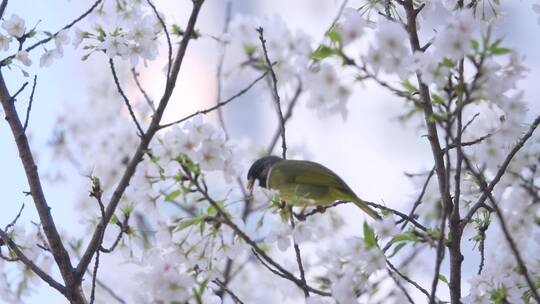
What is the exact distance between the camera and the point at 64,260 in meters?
1.40

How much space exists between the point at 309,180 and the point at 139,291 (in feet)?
1.75

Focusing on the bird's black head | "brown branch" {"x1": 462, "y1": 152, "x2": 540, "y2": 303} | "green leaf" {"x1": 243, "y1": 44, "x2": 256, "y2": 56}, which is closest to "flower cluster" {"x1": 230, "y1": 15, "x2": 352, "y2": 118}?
"green leaf" {"x1": 243, "y1": 44, "x2": 256, "y2": 56}

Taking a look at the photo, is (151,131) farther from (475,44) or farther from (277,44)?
(277,44)

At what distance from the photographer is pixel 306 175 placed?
1.55m

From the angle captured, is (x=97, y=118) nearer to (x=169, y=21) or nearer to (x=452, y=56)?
(x=169, y=21)

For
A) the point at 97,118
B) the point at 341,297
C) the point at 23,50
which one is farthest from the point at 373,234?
the point at 97,118

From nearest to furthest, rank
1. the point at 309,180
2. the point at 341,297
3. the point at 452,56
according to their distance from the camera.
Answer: the point at 452,56, the point at 341,297, the point at 309,180

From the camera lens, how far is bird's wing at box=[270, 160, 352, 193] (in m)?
1.53

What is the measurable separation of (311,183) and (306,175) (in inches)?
1.3

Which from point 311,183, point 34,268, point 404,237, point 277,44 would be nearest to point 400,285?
point 404,237

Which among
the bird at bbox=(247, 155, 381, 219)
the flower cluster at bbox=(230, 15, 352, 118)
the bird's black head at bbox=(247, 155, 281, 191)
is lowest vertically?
the bird at bbox=(247, 155, 381, 219)

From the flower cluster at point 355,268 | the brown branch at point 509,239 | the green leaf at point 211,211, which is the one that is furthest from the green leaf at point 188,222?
the brown branch at point 509,239

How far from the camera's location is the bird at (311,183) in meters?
1.49

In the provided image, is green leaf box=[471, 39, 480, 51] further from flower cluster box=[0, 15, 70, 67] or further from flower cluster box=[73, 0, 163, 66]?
flower cluster box=[0, 15, 70, 67]
